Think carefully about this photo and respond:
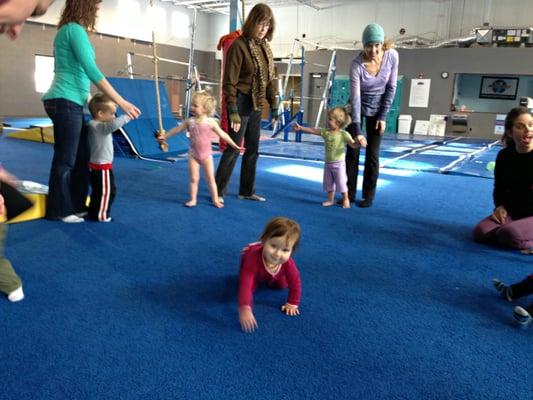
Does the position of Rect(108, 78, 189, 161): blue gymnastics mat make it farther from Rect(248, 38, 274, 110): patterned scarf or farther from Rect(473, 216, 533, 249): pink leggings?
Rect(473, 216, 533, 249): pink leggings

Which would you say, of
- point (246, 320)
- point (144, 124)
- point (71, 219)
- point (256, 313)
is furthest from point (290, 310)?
point (144, 124)

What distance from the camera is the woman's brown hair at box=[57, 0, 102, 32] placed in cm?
258

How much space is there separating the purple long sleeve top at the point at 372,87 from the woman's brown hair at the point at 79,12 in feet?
6.62

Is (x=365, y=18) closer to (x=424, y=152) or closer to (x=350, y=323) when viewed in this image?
(x=424, y=152)

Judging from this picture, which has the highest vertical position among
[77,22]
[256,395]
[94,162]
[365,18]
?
[365,18]

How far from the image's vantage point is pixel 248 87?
350 cm

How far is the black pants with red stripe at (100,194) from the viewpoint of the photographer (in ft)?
9.75

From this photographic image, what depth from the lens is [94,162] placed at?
300 cm

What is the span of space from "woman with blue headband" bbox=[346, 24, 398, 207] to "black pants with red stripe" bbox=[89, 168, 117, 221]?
6.52 feet

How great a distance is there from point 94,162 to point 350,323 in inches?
82.6

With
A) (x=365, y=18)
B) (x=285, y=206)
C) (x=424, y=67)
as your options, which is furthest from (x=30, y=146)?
(x=365, y=18)

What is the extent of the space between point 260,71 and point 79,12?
1.38 m

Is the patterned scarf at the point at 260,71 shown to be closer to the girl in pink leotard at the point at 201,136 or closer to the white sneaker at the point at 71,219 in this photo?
the girl in pink leotard at the point at 201,136

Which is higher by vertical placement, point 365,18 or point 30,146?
point 365,18
